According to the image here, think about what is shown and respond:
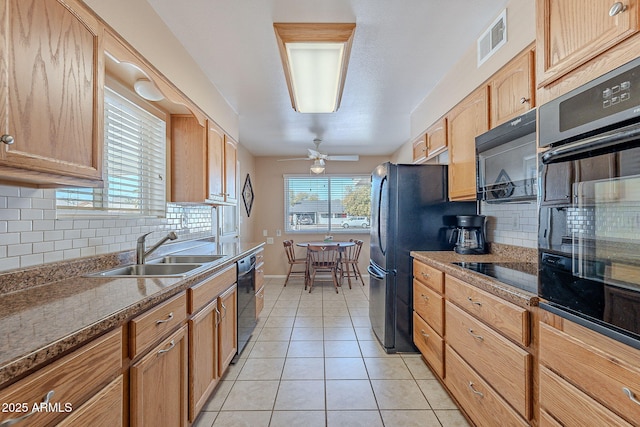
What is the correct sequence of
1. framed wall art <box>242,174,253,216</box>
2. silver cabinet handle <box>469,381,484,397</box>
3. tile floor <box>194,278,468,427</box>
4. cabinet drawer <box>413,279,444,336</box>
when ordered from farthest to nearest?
1. framed wall art <box>242,174,253,216</box>
2. cabinet drawer <box>413,279,444,336</box>
3. tile floor <box>194,278,468,427</box>
4. silver cabinet handle <box>469,381,484,397</box>

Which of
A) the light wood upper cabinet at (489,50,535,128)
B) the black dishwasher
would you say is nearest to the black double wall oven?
the light wood upper cabinet at (489,50,535,128)

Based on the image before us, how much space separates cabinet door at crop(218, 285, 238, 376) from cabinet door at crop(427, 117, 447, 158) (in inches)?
84.1

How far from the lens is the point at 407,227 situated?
2430mm

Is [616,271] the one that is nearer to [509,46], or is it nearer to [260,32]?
[509,46]

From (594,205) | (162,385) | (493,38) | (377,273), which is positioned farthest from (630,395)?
(377,273)

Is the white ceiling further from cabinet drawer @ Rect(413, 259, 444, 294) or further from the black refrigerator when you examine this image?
cabinet drawer @ Rect(413, 259, 444, 294)

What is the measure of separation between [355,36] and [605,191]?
164cm

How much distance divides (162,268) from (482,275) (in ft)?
6.40

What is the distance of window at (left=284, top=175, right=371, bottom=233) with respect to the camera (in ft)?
18.2

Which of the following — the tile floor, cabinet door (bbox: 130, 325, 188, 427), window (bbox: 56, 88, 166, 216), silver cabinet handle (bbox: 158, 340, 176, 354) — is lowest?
the tile floor

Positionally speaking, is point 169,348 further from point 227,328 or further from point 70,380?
point 227,328

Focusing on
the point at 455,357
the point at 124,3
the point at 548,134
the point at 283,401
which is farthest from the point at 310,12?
the point at 283,401

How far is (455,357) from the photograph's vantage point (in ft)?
5.54

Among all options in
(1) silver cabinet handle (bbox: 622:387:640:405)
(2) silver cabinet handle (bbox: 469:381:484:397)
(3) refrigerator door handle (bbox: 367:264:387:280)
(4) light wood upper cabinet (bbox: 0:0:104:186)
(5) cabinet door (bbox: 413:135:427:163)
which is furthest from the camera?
(5) cabinet door (bbox: 413:135:427:163)
